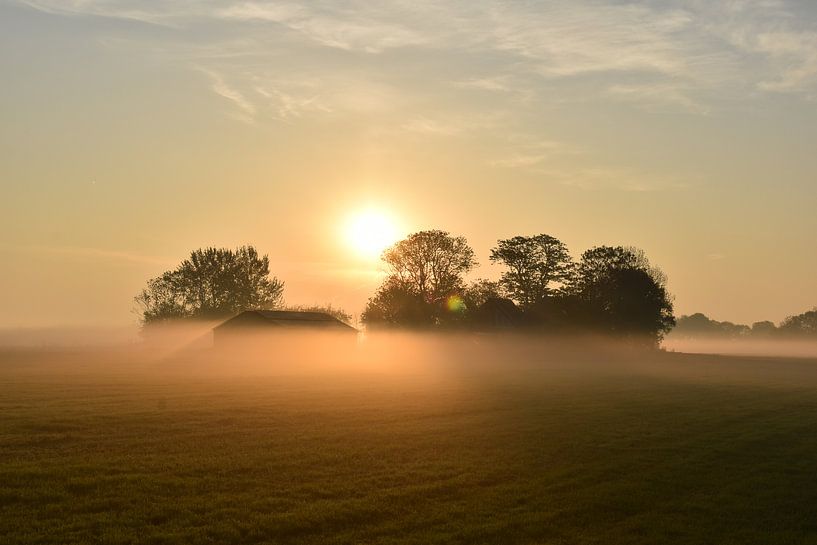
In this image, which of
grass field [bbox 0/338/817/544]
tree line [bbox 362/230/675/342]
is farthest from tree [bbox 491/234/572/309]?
grass field [bbox 0/338/817/544]

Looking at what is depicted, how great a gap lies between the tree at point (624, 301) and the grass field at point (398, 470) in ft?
244

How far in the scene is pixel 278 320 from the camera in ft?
339

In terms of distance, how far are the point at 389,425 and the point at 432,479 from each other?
382 inches

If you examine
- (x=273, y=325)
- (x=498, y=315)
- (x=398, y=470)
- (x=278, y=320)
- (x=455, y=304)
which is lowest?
(x=398, y=470)

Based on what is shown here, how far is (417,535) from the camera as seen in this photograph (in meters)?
16.1

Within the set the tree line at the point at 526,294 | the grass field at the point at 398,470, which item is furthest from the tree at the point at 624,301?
the grass field at the point at 398,470

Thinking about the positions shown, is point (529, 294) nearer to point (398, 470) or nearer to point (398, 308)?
point (398, 308)

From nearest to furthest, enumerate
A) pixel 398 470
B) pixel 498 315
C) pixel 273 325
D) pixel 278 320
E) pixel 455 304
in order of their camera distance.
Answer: pixel 398 470, pixel 273 325, pixel 278 320, pixel 498 315, pixel 455 304

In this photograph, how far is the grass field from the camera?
1661 cm

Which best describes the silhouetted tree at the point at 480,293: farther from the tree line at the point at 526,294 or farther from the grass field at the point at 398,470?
the grass field at the point at 398,470

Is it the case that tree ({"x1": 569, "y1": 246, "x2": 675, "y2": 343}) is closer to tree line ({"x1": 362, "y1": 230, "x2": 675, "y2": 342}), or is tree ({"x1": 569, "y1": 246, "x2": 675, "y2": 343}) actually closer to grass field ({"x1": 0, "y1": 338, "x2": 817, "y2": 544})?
tree line ({"x1": 362, "y1": 230, "x2": 675, "y2": 342})

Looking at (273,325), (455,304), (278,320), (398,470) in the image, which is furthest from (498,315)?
(398,470)

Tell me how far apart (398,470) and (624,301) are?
99.2m

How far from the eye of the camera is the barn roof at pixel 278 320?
103m
